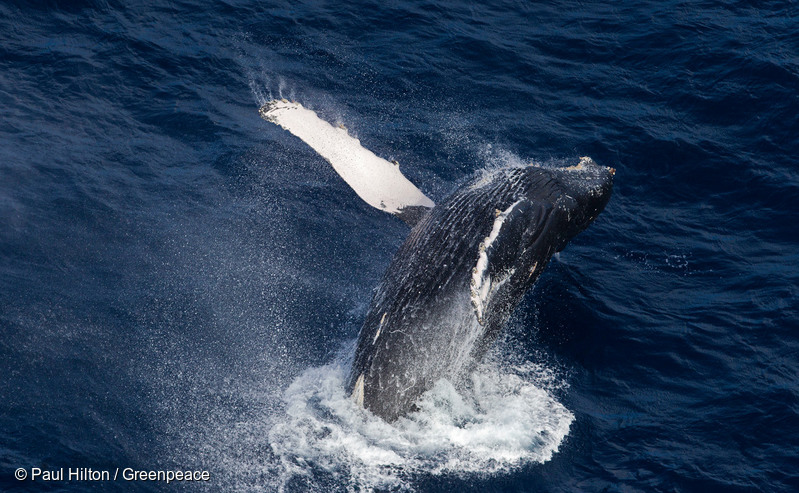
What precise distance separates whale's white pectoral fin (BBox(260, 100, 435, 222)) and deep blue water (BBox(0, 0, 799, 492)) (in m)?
1.14

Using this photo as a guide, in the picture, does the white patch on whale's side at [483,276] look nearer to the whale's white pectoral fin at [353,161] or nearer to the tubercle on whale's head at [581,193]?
the tubercle on whale's head at [581,193]

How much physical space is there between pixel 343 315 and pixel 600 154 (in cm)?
891

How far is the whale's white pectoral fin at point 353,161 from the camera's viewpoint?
1736 centimetres

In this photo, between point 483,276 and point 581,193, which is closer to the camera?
point 483,276

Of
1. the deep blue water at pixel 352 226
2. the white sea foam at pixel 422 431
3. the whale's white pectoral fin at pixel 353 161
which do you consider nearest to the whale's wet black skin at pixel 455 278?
the white sea foam at pixel 422 431

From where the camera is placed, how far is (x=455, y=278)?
1390cm

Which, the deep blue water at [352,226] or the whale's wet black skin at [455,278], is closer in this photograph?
the deep blue water at [352,226]

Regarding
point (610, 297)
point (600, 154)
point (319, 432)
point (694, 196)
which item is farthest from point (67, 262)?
point (694, 196)

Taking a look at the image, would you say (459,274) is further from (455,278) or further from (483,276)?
(483,276)

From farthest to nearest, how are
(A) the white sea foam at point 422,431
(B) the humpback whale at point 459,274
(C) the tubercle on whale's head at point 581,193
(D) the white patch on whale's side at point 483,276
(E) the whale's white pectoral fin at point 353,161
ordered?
(E) the whale's white pectoral fin at point 353,161 → (C) the tubercle on whale's head at point 581,193 → (B) the humpback whale at point 459,274 → (A) the white sea foam at point 422,431 → (D) the white patch on whale's side at point 483,276

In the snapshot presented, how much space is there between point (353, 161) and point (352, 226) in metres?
1.49

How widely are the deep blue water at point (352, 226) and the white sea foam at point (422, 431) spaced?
11 cm

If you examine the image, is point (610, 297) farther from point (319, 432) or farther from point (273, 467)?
point (273, 467)

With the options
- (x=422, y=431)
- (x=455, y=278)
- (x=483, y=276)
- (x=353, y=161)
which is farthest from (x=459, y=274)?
(x=353, y=161)
